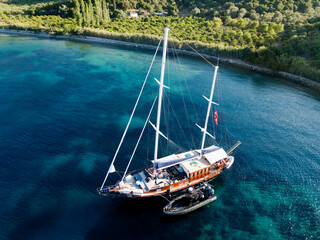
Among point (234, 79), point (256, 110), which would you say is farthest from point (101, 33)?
point (256, 110)

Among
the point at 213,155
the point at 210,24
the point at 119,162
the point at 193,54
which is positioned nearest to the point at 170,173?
the point at 213,155

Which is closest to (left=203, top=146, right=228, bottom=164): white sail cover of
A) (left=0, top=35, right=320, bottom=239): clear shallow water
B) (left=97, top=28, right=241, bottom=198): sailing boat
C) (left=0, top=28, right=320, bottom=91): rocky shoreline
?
(left=97, top=28, right=241, bottom=198): sailing boat

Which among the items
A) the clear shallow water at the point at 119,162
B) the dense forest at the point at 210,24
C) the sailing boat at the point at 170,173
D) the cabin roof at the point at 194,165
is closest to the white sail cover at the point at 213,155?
the sailing boat at the point at 170,173

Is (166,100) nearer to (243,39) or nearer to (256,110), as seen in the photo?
(256,110)

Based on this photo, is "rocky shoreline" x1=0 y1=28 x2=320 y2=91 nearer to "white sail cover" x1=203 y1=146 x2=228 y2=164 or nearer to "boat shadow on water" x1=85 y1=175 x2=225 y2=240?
"white sail cover" x1=203 y1=146 x2=228 y2=164

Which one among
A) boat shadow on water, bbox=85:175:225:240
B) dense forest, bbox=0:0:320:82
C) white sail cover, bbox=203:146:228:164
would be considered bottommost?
boat shadow on water, bbox=85:175:225:240

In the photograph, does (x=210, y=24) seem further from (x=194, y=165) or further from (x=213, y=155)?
(x=194, y=165)
